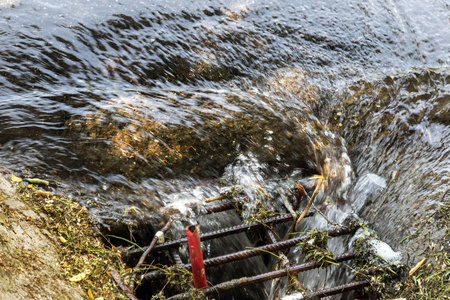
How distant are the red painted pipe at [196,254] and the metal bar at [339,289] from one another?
73 cm

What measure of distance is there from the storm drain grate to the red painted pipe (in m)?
0.10

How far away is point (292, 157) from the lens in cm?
360

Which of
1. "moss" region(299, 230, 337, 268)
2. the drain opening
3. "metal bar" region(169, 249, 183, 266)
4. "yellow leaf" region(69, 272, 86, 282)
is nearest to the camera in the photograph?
"yellow leaf" region(69, 272, 86, 282)

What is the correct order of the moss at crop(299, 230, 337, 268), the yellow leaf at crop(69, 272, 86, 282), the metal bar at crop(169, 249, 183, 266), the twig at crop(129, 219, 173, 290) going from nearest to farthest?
the yellow leaf at crop(69, 272, 86, 282) → the twig at crop(129, 219, 173, 290) → the metal bar at crop(169, 249, 183, 266) → the moss at crop(299, 230, 337, 268)

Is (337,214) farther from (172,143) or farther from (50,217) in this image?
(50,217)

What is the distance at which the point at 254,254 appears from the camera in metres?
2.72

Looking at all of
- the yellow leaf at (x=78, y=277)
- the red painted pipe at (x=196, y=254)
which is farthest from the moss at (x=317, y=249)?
the yellow leaf at (x=78, y=277)

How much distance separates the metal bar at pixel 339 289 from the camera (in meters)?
2.52

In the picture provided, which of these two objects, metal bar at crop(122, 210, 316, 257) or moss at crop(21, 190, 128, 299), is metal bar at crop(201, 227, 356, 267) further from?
moss at crop(21, 190, 128, 299)

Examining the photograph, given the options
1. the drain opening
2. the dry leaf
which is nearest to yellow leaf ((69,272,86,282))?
the drain opening

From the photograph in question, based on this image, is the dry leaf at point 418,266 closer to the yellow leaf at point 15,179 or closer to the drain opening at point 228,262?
the drain opening at point 228,262

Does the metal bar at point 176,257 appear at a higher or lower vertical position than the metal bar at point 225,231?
lower

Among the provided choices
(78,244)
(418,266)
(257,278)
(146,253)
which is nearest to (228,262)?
(257,278)

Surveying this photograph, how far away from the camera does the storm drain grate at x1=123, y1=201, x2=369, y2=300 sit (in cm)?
250
